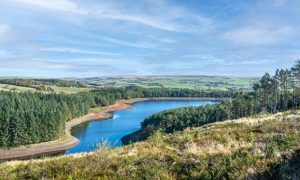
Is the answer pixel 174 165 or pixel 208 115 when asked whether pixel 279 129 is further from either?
pixel 208 115

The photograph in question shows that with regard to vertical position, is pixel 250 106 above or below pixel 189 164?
below

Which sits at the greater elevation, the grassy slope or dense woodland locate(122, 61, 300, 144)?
the grassy slope

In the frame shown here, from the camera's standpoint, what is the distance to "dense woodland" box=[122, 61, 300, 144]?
4751 inches

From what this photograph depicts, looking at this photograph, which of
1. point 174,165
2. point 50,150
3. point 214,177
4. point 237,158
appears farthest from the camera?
point 50,150

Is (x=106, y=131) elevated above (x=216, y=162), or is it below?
below

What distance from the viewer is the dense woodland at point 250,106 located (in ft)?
396

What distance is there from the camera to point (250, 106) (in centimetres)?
13038

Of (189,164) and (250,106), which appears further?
(250,106)

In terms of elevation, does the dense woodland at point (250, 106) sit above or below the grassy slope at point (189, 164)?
below

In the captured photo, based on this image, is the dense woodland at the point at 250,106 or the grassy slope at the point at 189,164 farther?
the dense woodland at the point at 250,106

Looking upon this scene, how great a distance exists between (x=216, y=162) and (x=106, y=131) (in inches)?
4979

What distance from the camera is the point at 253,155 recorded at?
11875 millimetres

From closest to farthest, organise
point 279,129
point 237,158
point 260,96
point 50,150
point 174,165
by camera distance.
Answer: point 237,158
point 174,165
point 279,129
point 50,150
point 260,96

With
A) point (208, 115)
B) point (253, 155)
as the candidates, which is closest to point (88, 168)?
point (253, 155)
